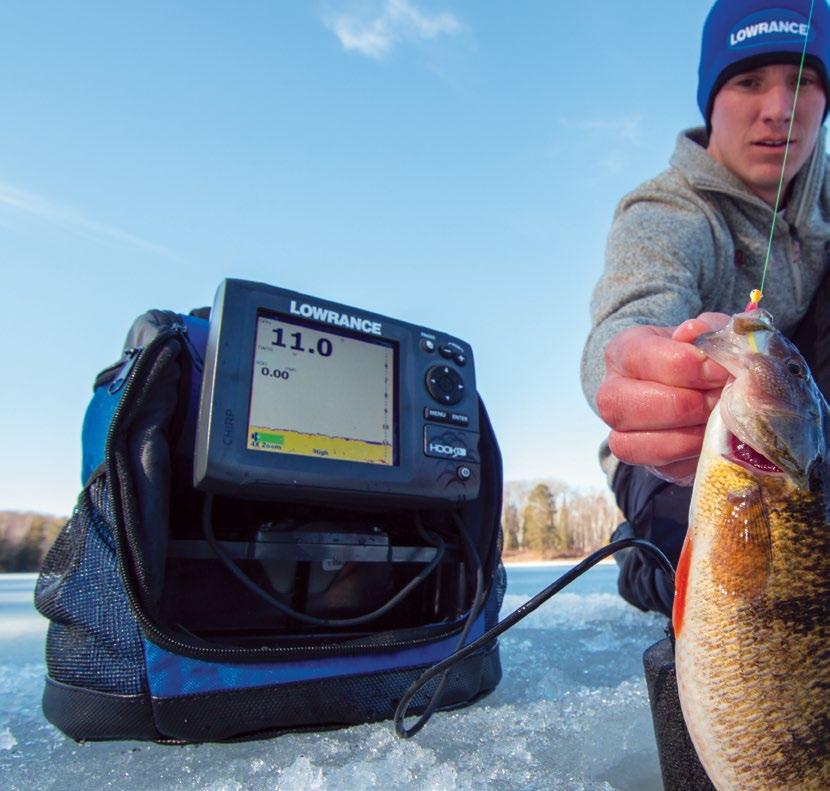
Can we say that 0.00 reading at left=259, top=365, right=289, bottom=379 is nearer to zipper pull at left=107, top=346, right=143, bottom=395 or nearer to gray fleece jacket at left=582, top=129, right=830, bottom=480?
zipper pull at left=107, top=346, right=143, bottom=395

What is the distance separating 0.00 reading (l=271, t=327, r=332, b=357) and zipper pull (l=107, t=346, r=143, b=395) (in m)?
0.28

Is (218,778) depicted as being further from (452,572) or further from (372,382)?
(372,382)

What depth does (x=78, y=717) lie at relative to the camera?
1.10 metres

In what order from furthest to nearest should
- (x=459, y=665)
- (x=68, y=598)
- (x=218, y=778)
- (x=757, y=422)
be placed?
(x=459, y=665)
(x=68, y=598)
(x=218, y=778)
(x=757, y=422)

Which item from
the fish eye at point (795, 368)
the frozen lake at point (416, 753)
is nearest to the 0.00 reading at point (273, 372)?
the frozen lake at point (416, 753)

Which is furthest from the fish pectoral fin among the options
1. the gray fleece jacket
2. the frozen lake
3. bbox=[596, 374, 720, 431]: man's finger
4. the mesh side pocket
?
the gray fleece jacket

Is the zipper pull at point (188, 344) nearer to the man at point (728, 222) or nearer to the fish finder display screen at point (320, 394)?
the fish finder display screen at point (320, 394)

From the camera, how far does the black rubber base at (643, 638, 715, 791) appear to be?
34.5 inches

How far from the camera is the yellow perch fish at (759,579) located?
29.5 inches

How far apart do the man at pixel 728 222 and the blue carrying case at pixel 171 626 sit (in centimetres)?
76

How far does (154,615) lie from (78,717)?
0.22 metres

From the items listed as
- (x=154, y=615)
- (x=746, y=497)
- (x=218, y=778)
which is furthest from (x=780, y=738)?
(x=154, y=615)

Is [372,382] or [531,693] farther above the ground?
[372,382]

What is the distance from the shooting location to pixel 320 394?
4.66 feet
